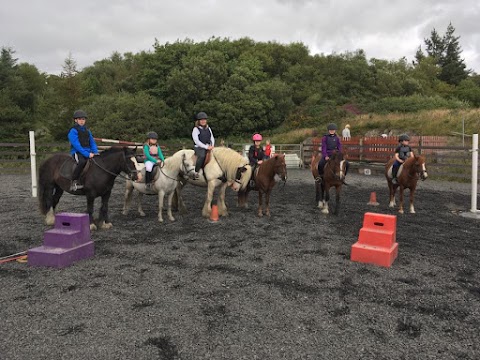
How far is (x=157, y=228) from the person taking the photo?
7.39 meters

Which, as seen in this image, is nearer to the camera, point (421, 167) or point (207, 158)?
point (207, 158)

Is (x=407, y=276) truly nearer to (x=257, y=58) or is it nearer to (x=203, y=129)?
(x=203, y=129)

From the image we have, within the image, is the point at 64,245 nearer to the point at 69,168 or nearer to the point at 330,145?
the point at 69,168

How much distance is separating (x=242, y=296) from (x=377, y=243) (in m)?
2.52

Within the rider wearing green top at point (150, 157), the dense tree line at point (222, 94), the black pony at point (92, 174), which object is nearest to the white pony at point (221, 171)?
the rider wearing green top at point (150, 157)

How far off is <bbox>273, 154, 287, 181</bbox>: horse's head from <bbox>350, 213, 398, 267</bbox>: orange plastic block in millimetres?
2771

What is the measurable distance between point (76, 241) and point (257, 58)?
39272 millimetres

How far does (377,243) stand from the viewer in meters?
5.41

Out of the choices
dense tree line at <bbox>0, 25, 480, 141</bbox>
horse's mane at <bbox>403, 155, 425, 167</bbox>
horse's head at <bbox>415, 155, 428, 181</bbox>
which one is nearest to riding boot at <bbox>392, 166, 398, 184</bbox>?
horse's mane at <bbox>403, 155, 425, 167</bbox>

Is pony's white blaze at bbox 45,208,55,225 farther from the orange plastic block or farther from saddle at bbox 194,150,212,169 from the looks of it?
the orange plastic block

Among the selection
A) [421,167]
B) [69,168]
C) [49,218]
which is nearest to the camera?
[69,168]

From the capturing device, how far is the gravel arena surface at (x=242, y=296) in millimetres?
3076

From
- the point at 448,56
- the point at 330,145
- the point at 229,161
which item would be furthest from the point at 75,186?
the point at 448,56

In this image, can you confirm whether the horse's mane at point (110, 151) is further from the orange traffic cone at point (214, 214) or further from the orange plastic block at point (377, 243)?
the orange plastic block at point (377, 243)
